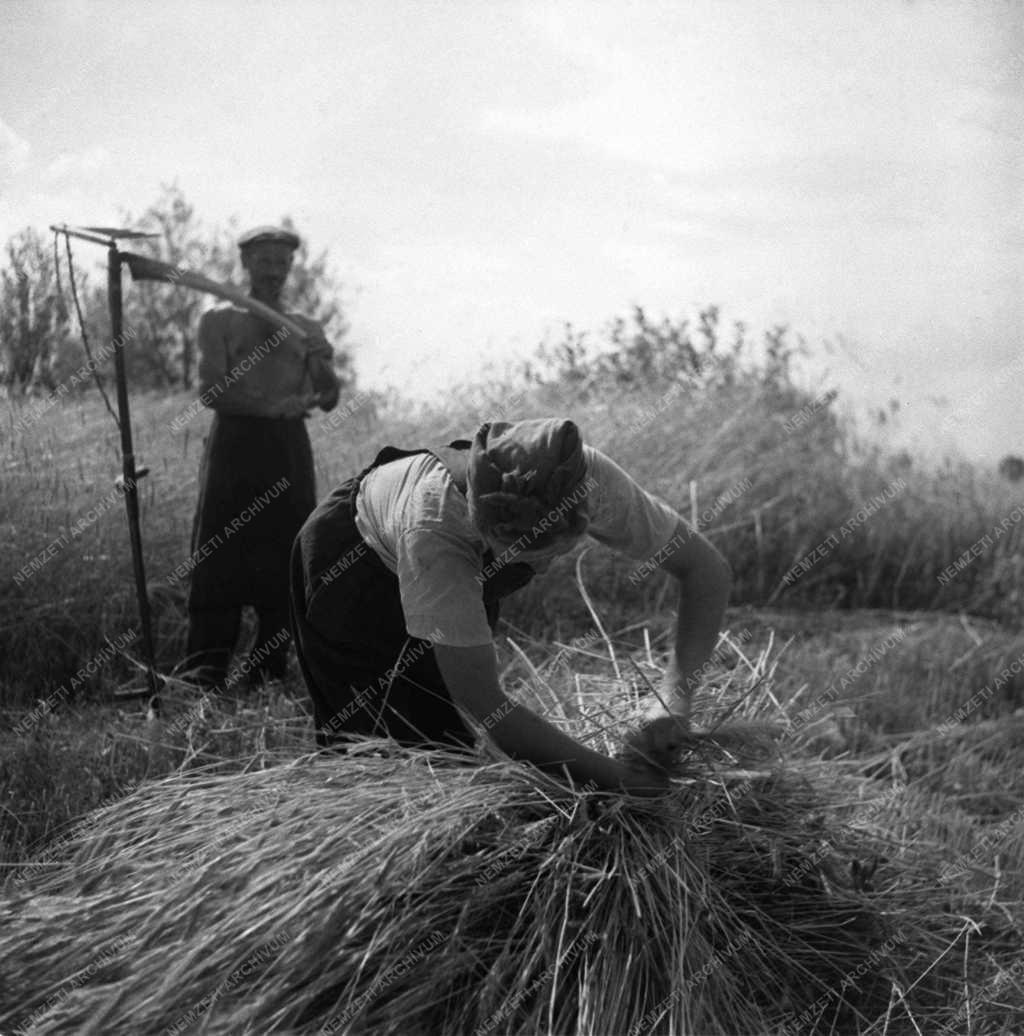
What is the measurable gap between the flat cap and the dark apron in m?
1.90

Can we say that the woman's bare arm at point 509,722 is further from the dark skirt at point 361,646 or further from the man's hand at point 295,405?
the man's hand at point 295,405

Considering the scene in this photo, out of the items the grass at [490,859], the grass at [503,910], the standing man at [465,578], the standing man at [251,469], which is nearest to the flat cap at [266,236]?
the standing man at [251,469]

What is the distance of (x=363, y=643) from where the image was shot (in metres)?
2.94

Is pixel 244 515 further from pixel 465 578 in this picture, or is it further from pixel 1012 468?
pixel 1012 468

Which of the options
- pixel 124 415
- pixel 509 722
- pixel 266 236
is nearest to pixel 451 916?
pixel 509 722

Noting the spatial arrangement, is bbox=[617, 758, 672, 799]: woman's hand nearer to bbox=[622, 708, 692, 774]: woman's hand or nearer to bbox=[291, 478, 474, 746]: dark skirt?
bbox=[622, 708, 692, 774]: woman's hand

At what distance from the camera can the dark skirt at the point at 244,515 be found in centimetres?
460

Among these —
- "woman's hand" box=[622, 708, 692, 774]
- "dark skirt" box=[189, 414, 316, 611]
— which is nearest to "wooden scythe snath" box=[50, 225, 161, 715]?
"dark skirt" box=[189, 414, 316, 611]

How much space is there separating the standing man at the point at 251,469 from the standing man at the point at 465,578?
4.96ft

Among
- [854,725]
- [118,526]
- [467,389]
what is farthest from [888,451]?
[118,526]

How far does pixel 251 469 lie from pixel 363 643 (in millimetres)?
1824

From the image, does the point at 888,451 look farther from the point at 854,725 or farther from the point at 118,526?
the point at 118,526

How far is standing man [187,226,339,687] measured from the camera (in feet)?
15.1

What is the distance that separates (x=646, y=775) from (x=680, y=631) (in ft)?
1.09
